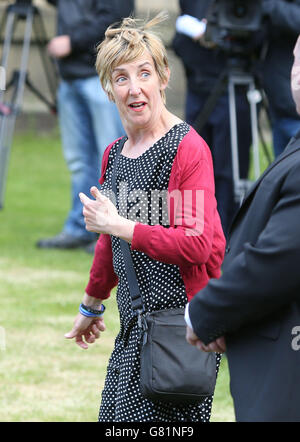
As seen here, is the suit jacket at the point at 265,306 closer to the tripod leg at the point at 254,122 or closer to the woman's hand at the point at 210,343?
the woman's hand at the point at 210,343

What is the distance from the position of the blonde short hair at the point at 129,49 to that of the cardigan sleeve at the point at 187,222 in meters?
0.32

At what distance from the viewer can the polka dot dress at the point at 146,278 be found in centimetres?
301

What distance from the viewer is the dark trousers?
6227 mm

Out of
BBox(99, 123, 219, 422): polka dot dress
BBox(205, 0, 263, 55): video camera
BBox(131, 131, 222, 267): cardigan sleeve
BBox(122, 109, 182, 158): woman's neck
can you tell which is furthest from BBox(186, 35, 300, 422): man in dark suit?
BBox(205, 0, 263, 55): video camera

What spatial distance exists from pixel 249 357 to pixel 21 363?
9.13ft

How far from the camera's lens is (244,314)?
2281 mm

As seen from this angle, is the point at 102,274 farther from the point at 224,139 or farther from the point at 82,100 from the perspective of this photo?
the point at 82,100

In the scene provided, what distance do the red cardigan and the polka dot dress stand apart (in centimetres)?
4

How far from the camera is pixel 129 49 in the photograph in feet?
9.98

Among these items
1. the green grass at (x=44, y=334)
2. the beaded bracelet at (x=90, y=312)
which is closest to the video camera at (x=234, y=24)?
the green grass at (x=44, y=334)

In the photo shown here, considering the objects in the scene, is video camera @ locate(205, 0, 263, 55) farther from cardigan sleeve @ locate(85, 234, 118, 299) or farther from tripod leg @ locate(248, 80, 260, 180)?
cardigan sleeve @ locate(85, 234, 118, 299)

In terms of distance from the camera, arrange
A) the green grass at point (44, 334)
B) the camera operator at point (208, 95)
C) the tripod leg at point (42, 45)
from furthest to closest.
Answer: the tripod leg at point (42, 45) → the camera operator at point (208, 95) → the green grass at point (44, 334)

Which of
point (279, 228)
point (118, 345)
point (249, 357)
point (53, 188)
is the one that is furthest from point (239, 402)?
point (53, 188)

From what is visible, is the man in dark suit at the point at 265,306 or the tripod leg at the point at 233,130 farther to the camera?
the tripod leg at the point at 233,130
